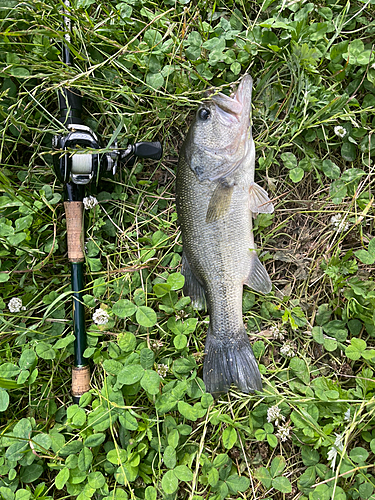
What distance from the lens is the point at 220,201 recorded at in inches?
79.2

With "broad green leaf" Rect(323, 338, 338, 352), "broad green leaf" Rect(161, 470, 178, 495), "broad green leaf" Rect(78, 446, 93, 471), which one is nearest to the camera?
"broad green leaf" Rect(161, 470, 178, 495)

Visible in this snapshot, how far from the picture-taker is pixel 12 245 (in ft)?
7.13

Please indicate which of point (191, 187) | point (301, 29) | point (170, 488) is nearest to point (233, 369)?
point (170, 488)

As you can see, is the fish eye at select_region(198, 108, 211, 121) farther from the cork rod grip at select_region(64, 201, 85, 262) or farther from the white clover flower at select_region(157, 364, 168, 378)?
the white clover flower at select_region(157, 364, 168, 378)

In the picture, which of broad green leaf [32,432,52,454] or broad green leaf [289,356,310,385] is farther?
broad green leaf [289,356,310,385]

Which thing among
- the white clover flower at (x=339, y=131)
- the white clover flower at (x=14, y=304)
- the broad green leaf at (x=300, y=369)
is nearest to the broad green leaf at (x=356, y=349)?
the broad green leaf at (x=300, y=369)

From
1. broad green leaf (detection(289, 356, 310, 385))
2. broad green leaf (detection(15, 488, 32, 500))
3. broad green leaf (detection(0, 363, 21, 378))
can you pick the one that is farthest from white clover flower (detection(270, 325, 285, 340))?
broad green leaf (detection(15, 488, 32, 500))

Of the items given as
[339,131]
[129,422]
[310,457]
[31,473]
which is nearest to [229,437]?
[310,457]

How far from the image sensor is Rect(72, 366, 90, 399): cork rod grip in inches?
83.6

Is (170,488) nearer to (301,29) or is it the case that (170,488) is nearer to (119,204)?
(119,204)

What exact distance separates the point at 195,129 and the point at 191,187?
0.35 m

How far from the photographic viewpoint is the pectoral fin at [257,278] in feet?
7.04

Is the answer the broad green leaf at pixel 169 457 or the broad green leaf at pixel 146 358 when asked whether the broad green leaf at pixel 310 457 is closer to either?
the broad green leaf at pixel 169 457

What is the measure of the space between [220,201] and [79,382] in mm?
1449
